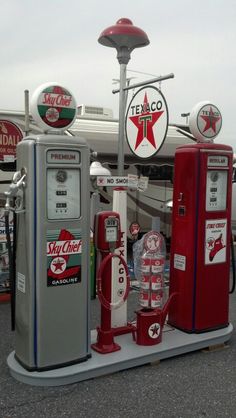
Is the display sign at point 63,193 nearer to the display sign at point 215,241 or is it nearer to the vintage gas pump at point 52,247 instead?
the vintage gas pump at point 52,247

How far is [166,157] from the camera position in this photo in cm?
984

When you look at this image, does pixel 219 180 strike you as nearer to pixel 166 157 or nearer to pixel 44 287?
pixel 44 287

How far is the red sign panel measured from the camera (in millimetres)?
8047

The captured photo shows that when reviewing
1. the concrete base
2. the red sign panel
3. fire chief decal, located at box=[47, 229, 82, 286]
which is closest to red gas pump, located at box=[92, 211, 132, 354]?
the concrete base

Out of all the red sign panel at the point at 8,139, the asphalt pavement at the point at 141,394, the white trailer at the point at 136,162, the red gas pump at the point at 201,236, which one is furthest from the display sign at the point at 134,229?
the asphalt pavement at the point at 141,394

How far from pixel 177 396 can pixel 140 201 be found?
715cm

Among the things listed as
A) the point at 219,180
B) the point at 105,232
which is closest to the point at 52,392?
the point at 105,232

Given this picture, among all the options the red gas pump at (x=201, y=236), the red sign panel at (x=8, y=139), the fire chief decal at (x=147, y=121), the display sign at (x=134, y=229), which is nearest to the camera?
the fire chief decal at (x=147, y=121)

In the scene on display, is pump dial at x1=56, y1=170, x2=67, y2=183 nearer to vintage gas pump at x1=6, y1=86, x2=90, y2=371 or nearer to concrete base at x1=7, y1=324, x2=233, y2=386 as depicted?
vintage gas pump at x1=6, y1=86, x2=90, y2=371

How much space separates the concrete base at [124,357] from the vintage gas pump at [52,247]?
0.29ft

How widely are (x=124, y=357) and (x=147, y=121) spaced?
2239 mm

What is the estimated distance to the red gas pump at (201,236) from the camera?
177 inches

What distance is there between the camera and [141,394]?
3.62 m

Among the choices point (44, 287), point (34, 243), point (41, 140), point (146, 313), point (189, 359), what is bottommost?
point (189, 359)
